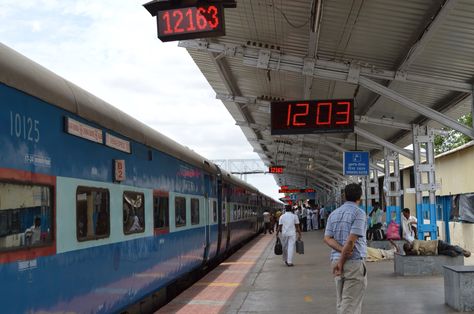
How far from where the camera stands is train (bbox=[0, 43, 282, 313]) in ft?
14.1

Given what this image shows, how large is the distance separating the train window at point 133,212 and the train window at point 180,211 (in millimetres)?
2229

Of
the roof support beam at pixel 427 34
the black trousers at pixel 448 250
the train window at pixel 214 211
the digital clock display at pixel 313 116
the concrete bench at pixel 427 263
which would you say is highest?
the roof support beam at pixel 427 34

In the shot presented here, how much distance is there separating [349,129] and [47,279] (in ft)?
33.0

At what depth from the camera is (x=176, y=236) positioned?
9.95 meters

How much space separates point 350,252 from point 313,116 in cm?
852

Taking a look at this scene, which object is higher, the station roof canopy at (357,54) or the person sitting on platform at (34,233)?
the station roof canopy at (357,54)

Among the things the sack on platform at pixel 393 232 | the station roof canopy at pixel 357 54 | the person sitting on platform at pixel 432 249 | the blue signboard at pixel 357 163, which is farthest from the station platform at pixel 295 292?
the blue signboard at pixel 357 163

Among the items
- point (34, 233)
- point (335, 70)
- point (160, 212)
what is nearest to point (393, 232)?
Result: point (335, 70)

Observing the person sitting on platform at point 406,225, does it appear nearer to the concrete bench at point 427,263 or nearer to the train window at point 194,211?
the concrete bench at point 427,263

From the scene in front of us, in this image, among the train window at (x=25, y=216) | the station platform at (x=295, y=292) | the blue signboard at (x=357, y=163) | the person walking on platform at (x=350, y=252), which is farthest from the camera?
the blue signboard at (x=357, y=163)

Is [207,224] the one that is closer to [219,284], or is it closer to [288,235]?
[219,284]

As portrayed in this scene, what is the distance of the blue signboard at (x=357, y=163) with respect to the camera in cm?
2130

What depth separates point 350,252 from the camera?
232 inches

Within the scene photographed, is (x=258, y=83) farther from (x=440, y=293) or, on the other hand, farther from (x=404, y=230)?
(x=440, y=293)
